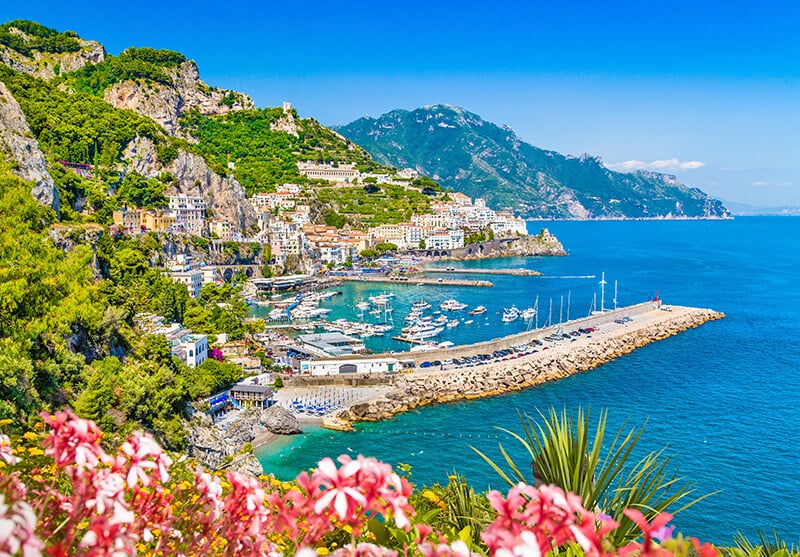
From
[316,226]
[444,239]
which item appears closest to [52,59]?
[316,226]

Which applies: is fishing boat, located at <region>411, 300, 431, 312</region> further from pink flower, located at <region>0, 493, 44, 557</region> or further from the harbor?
pink flower, located at <region>0, 493, 44, 557</region>

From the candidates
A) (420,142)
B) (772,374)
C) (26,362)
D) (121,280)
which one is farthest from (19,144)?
(420,142)

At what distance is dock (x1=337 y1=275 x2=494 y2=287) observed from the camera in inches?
1703

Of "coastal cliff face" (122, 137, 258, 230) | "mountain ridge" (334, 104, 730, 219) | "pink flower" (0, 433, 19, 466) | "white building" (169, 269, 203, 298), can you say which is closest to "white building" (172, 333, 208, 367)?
"white building" (169, 269, 203, 298)

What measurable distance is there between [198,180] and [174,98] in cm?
2574

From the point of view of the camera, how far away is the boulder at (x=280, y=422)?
617 inches

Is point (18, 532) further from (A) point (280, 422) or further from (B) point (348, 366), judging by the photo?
(B) point (348, 366)

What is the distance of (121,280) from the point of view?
21.5 metres

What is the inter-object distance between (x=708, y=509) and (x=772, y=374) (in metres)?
12.0

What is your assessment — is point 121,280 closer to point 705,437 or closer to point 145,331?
point 145,331

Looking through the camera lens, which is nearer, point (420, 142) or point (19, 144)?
point (19, 144)

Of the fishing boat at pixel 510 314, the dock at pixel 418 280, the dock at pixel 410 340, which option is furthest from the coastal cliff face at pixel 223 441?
the dock at pixel 418 280

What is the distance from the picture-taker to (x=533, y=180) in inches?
6895

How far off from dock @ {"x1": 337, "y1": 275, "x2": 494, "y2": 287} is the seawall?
577 inches
